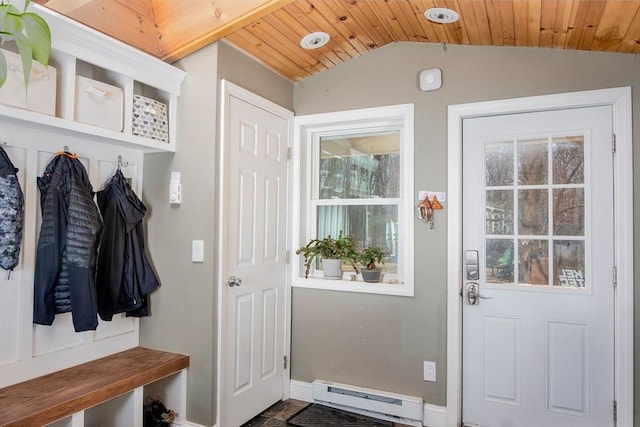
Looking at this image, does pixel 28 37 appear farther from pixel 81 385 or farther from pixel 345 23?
pixel 345 23

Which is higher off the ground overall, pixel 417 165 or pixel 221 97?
pixel 221 97

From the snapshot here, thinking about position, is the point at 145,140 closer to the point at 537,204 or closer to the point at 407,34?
the point at 407,34

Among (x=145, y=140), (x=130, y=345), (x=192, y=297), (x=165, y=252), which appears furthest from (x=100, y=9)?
(x=130, y=345)

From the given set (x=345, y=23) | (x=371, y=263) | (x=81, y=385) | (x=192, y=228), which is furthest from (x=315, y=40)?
(x=81, y=385)

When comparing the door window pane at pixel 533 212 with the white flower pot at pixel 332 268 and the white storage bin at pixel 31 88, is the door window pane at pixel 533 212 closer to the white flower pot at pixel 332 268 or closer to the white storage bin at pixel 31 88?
the white flower pot at pixel 332 268

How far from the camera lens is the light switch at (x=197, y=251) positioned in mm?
2352

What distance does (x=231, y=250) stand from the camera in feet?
8.08

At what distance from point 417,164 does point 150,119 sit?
165cm

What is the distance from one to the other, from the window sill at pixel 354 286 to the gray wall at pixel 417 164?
0.13 ft

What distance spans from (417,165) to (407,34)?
82 cm

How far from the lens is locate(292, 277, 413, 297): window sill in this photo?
269 centimetres

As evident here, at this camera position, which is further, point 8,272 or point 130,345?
point 130,345

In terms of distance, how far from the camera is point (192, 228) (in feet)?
7.86

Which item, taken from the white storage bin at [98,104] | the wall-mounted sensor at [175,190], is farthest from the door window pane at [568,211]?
the white storage bin at [98,104]
